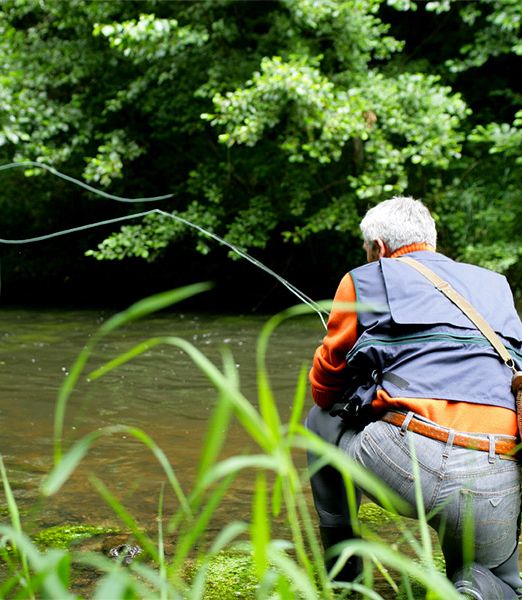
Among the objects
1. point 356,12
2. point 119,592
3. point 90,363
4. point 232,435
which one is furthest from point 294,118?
point 119,592

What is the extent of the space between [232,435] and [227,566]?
2291 millimetres

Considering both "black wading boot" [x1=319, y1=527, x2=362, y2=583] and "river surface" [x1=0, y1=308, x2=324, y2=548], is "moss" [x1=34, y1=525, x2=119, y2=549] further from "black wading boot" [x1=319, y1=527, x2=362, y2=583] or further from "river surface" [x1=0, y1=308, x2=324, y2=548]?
"black wading boot" [x1=319, y1=527, x2=362, y2=583]

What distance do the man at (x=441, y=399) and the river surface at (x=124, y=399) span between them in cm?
49

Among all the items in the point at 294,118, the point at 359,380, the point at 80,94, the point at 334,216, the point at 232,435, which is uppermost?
the point at 80,94

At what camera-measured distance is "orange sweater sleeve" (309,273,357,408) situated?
2881 millimetres

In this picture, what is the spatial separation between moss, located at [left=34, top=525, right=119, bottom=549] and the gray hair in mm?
1679

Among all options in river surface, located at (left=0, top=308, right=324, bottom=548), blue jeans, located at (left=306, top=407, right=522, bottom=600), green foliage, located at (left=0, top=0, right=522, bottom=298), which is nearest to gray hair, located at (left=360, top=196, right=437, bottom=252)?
blue jeans, located at (left=306, top=407, right=522, bottom=600)

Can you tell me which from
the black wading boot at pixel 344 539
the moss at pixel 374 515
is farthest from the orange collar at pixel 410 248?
the moss at pixel 374 515

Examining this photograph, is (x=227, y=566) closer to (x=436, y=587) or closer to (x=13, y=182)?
(x=436, y=587)

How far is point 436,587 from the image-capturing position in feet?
3.90

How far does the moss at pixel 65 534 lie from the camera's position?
3529 millimetres

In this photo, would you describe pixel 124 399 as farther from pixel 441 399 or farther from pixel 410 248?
pixel 441 399

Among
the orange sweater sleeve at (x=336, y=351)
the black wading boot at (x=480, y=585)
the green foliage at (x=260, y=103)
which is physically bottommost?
the black wading boot at (x=480, y=585)

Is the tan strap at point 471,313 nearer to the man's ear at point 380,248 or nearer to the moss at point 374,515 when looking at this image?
the man's ear at point 380,248
